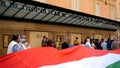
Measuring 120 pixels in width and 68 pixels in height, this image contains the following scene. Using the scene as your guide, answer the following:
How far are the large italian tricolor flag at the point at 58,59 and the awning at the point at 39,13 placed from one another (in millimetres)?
8215

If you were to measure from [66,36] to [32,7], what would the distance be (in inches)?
308

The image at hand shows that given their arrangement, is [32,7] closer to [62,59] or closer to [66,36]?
[66,36]

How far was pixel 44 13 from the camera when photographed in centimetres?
2025

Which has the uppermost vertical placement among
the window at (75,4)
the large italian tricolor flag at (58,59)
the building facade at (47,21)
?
the window at (75,4)

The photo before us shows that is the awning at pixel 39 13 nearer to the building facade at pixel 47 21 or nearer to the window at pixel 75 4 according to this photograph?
the building facade at pixel 47 21

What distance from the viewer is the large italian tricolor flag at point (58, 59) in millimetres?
6805

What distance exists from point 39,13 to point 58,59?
40.7ft

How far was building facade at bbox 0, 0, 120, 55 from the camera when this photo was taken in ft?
59.5

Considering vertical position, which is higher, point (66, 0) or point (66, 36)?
point (66, 0)

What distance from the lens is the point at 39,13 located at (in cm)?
1984

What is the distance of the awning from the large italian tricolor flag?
8215mm

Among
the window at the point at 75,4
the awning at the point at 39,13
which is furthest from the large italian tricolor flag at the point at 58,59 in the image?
the window at the point at 75,4

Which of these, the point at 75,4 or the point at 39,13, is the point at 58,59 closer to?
the point at 39,13

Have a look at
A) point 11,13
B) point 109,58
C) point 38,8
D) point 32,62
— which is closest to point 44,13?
point 38,8
